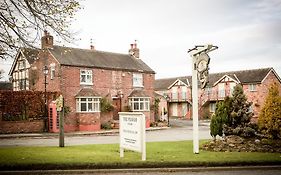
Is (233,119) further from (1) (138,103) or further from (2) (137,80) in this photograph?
(2) (137,80)

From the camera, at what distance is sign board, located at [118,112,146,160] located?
12.2m

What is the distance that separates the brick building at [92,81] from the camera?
3462 cm

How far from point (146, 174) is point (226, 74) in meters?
51.6

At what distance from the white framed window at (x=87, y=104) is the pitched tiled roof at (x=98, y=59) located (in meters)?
3.64

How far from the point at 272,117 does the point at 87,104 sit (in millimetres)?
21538

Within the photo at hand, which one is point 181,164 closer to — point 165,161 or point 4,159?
point 165,161

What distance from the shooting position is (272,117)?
1734 cm

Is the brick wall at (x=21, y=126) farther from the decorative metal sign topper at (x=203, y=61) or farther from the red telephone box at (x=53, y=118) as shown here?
the decorative metal sign topper at (x=203, y=61)

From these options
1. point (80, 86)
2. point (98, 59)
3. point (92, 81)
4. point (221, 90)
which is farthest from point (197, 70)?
point (221, 90)

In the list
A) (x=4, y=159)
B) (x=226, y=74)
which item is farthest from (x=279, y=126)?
(x=226, y=74)

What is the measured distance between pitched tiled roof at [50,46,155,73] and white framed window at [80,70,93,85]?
0.75m

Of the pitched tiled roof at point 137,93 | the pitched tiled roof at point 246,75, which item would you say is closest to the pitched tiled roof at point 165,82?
the pitched tiled roof at point 246,75

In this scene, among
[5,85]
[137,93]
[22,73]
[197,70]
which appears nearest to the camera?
[197,70]

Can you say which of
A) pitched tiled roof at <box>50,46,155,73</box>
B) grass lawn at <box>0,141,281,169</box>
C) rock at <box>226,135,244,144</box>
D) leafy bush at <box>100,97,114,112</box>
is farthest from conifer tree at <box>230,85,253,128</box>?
leafy bush at <box>100,97,114,112</box>
